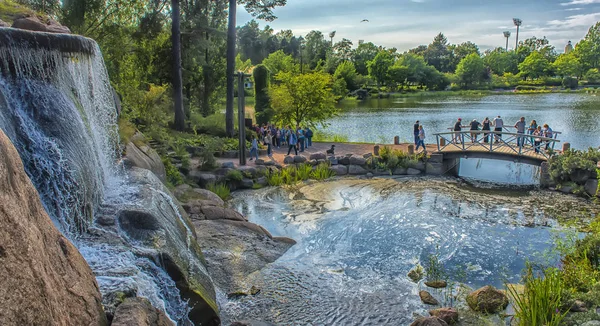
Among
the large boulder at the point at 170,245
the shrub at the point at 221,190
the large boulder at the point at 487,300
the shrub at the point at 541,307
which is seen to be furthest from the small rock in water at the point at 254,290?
the shrub at the point at 221,190

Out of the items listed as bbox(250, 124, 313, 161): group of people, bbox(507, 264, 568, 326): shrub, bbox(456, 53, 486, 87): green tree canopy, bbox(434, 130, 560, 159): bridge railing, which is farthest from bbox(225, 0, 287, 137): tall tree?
bbox(456, 53, 486, 87): green tree canopy

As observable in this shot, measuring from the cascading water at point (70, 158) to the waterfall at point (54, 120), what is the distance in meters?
0.01

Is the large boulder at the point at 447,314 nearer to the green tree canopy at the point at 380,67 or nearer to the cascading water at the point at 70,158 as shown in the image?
the cascading water at the point at 70,158

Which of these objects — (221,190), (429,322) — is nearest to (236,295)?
(429,322)

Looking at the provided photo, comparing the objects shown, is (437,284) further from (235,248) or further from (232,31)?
(232,31)

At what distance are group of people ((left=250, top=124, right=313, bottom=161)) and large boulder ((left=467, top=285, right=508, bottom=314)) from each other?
39.6ft

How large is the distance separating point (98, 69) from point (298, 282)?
19.1 ft

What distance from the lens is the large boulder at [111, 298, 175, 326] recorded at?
178 inches

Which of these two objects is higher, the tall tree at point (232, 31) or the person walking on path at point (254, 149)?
the tall tree at point (232, 31)

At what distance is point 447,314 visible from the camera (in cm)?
766

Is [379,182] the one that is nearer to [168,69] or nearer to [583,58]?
[168,69]

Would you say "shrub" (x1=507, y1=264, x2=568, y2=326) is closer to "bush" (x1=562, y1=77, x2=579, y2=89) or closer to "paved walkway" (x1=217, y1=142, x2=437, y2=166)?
"paved walkway" (x1=217, y1=142, x2=437, y2=166)

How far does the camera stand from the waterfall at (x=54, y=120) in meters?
6.56

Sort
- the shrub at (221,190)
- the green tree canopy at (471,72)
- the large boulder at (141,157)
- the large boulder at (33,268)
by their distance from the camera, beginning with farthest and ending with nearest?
the green tree canopy at (471,72) → the shrub at (221,190) → the large boulder at (141,157) → the large boulder at (33,268)
